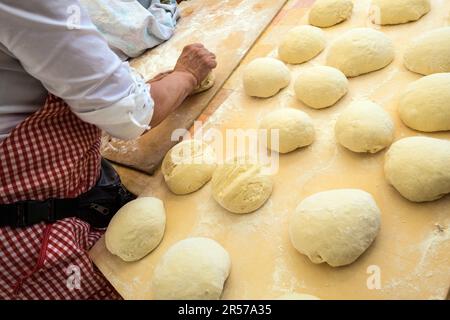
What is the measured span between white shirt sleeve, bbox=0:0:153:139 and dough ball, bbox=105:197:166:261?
12.6 inches

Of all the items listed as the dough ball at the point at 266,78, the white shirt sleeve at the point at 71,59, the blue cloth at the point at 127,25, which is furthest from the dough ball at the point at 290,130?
the blue cloth at the point at 127,25

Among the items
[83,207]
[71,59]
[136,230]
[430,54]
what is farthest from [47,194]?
[430,54]

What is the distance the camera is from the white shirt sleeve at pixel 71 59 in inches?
33.3

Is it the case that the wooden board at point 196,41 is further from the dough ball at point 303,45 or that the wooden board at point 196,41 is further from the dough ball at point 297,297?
the dough ball at point 297,297

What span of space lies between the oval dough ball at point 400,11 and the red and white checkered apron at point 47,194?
1.42 metres

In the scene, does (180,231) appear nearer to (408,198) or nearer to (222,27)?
(408,198)

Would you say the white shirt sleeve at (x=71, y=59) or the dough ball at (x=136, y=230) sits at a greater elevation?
the white shirt sleeve at (x=71, y=59)

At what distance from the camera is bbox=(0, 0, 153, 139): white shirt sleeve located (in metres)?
0.85

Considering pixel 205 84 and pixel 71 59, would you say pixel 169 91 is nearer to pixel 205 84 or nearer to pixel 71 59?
pixel 205 84

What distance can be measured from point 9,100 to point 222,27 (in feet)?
4.83

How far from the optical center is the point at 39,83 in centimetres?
105

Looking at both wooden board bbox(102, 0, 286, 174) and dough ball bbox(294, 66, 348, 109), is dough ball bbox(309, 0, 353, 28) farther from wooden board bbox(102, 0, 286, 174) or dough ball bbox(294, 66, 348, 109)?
dough ball bbox(294, 66, 348, 109)

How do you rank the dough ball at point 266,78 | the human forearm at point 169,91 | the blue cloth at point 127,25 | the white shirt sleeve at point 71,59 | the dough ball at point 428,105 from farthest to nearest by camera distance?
the blue cloth at point 127,25 < the dough ball at point 266,78 < the human forearm at point 169,91 < the dough ball at point 428,105 < the white shirt sleeve at point 71,59

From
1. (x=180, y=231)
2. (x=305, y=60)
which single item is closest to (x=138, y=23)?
(x=305, y=60)
